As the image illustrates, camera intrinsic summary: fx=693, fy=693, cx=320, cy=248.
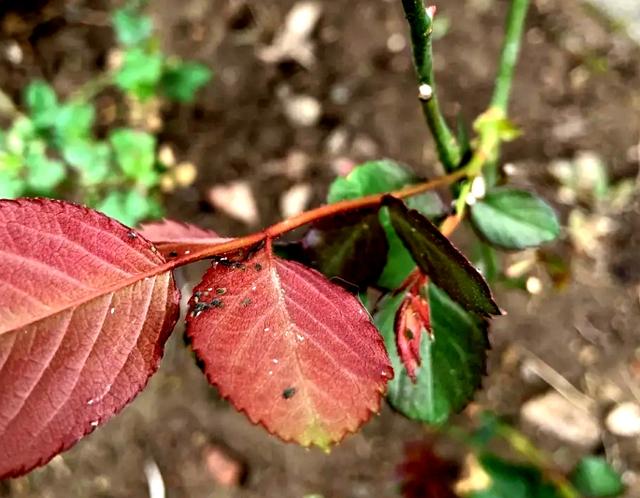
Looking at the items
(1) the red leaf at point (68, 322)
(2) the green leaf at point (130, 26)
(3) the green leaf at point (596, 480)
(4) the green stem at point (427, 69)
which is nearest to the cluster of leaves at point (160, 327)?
(1) the red leaf at point (68, 322)

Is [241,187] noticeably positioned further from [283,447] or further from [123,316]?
[123,316]

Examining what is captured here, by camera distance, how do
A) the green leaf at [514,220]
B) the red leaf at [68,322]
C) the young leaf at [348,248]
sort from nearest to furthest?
1. the red leaf at [68,322]
2. the young leaf at [348,248]
3. the green leaf at [514,220]

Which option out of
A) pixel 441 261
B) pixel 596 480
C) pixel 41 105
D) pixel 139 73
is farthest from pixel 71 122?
pixel 596 480

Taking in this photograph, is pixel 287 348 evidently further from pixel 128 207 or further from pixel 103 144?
pixel 103 144

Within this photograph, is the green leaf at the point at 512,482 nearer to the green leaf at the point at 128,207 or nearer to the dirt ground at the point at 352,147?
the dirt ground at the point at 352,147

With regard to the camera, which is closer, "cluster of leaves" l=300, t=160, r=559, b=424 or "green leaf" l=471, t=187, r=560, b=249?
"cluster of leaves" l=300, t=160, r=559, b=424

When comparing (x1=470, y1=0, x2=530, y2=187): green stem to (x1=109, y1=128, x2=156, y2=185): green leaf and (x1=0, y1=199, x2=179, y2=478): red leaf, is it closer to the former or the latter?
(x1=0, y1=199, x2=179, y2=478): red leaf

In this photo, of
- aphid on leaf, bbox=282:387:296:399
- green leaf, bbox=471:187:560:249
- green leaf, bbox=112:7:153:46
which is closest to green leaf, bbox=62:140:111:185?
green leaf, bbox=112:7:153:46
